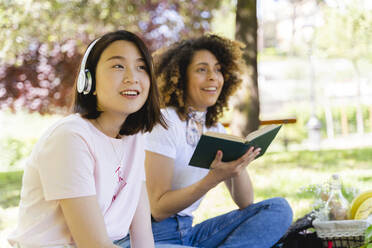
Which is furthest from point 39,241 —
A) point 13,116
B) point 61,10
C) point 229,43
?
point 13,116

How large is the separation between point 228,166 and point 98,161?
74 centimetres

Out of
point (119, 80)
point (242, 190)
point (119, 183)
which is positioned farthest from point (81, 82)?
point (242, 190)

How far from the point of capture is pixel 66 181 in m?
1.70

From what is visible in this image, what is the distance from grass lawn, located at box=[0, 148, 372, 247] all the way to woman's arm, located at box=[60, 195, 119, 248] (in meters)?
2.46

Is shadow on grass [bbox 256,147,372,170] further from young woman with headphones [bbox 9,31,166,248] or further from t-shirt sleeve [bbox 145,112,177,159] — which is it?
young woman with headphones [bbox 9,31,166,248]

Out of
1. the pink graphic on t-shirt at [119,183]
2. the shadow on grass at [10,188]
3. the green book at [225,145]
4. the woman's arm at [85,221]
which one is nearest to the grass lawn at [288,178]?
the shadow on grass at [10,188]

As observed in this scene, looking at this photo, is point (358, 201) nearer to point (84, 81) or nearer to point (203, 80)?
point (203, 80)

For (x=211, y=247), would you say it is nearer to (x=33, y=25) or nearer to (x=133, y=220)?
(x=133, y=220)

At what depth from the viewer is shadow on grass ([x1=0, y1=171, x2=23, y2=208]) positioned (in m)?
5.65

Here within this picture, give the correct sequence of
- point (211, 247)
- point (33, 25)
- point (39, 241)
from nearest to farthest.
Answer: point (39, 241) < point (211, 247) < point (33, 25)

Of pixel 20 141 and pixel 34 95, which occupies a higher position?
pixel 34 95

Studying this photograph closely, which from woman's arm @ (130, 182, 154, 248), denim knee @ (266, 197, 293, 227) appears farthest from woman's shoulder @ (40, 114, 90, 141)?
denim knee @ (266, 197, 293, 227)

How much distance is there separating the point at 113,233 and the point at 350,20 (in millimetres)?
10588

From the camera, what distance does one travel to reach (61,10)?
748 centimetres
